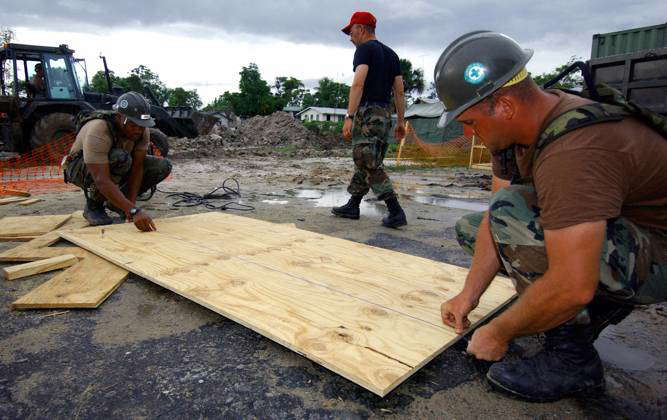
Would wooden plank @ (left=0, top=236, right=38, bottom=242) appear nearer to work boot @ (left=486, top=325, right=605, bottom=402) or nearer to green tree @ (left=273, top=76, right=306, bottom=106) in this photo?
work boot @ (left=486, top=325, right=605, bottom=402)

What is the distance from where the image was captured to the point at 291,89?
75562mm

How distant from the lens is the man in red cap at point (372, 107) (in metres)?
3.75

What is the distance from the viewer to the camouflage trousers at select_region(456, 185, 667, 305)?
4.24 feet

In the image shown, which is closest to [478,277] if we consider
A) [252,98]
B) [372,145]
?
[372,145]

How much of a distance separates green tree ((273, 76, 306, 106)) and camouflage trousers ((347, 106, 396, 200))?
→ 69.9 metres

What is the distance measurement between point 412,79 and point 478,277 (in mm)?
78698

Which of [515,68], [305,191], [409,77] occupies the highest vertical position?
[409,77]

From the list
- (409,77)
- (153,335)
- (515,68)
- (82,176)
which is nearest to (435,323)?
(515,68)

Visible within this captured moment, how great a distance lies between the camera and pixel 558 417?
1.34m

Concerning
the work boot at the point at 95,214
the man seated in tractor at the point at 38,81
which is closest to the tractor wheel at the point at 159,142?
the man seated in tractor at the point at 38,81

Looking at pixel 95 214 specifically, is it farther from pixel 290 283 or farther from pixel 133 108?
pixel 290 283

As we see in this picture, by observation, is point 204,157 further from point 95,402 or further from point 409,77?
point 409,77

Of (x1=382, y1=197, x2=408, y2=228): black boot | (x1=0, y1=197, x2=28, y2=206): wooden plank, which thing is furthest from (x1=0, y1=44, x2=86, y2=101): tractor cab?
(x1=382, y1=197, x2=408, y2=228): black boot

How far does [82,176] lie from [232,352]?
284 centimetres
